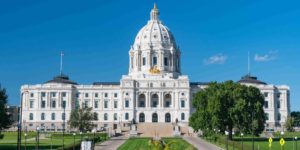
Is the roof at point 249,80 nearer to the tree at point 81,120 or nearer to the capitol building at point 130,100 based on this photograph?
the capitol building at point 130,100

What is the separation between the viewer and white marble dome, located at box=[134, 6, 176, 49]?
582 ft

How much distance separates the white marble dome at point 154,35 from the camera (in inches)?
6988

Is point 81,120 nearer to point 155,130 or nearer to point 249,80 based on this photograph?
point 155,130

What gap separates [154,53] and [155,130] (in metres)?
50.9

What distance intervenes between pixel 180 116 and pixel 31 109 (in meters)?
46.8

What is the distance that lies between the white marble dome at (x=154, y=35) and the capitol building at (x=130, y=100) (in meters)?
12.3

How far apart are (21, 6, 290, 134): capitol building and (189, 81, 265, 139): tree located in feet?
209

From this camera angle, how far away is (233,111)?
283ft

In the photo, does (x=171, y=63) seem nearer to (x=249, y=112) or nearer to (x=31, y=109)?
(x=31, y=109)

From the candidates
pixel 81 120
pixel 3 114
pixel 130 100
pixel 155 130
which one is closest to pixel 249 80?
pixel 130 100

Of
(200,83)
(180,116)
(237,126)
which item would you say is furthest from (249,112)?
(200,83)

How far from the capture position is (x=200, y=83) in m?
169

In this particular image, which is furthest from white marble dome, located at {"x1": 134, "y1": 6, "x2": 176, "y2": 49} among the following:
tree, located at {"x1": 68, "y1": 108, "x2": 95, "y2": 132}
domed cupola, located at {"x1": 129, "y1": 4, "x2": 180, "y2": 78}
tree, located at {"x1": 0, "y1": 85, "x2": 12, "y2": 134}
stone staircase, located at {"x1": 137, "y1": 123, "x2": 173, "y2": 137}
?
tree, located at {"x1": 0, "y1": 85, "x2": 12, "y2": 134}

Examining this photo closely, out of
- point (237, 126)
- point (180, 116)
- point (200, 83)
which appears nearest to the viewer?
point (237, 126)
